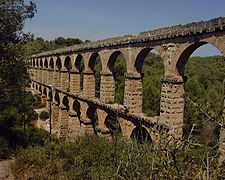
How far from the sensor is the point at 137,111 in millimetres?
15680

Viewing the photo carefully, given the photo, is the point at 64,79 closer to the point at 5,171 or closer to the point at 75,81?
the point at 75,81

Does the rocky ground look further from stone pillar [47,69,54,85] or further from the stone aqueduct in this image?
stone pillar [47,69,54,85]

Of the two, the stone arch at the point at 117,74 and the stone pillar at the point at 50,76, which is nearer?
the stone arch at the point at 117,74

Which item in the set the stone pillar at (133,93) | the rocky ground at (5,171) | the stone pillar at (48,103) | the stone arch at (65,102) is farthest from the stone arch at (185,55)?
the stone pillar at (48,103)

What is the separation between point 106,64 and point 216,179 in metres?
15.4

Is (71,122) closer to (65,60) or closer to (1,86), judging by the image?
(65,60)

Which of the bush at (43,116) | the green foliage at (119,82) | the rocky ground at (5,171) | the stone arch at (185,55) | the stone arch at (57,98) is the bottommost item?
the bush at (43,116)

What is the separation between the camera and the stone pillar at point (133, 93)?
51.1 feet

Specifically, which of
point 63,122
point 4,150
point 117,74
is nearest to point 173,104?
point 4,150

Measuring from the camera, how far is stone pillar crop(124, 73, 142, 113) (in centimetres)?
1557

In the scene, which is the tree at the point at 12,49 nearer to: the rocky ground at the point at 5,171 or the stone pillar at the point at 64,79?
the rocky ground at the point at 5,171

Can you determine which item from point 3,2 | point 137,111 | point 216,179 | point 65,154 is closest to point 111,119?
→ point 137,111

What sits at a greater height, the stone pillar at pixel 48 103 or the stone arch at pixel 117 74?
the stone arch at pixel 117 74

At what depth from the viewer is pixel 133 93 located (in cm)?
1565
